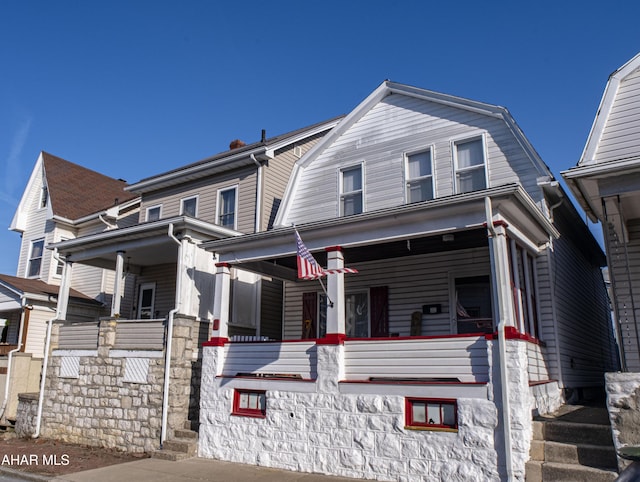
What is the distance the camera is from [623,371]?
23.6 feet

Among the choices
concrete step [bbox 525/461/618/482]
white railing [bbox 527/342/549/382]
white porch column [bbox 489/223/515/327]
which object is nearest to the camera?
concrete step [bbox 525/461/618/482]

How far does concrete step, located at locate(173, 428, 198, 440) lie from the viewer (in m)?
11.1

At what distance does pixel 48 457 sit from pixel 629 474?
1164 cm

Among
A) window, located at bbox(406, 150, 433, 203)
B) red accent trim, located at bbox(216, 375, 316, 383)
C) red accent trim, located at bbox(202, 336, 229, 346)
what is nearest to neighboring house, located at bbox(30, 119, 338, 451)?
red accent trim, located at bbox(202, 336, 229, 346)

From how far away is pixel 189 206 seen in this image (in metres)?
17.1

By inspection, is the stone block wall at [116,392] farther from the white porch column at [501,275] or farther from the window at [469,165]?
the white porch column at [501,275]

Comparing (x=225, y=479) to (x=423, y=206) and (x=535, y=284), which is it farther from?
(x=535, y=284)

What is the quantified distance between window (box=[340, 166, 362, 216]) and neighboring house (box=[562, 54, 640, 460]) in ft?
18.6

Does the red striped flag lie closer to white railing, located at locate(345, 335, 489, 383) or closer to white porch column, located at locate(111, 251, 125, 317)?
white railing, located at locate(345, 335, 489, 383)

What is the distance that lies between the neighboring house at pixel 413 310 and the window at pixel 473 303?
0.03 m

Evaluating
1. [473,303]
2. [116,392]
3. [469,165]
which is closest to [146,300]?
[116,392]


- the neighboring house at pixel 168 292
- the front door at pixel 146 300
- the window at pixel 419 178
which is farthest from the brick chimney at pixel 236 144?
the window at pixel 419 178

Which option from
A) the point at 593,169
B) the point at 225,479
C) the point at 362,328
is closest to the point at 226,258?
the point at 362,328

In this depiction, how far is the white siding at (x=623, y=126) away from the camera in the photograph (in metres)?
8.84
